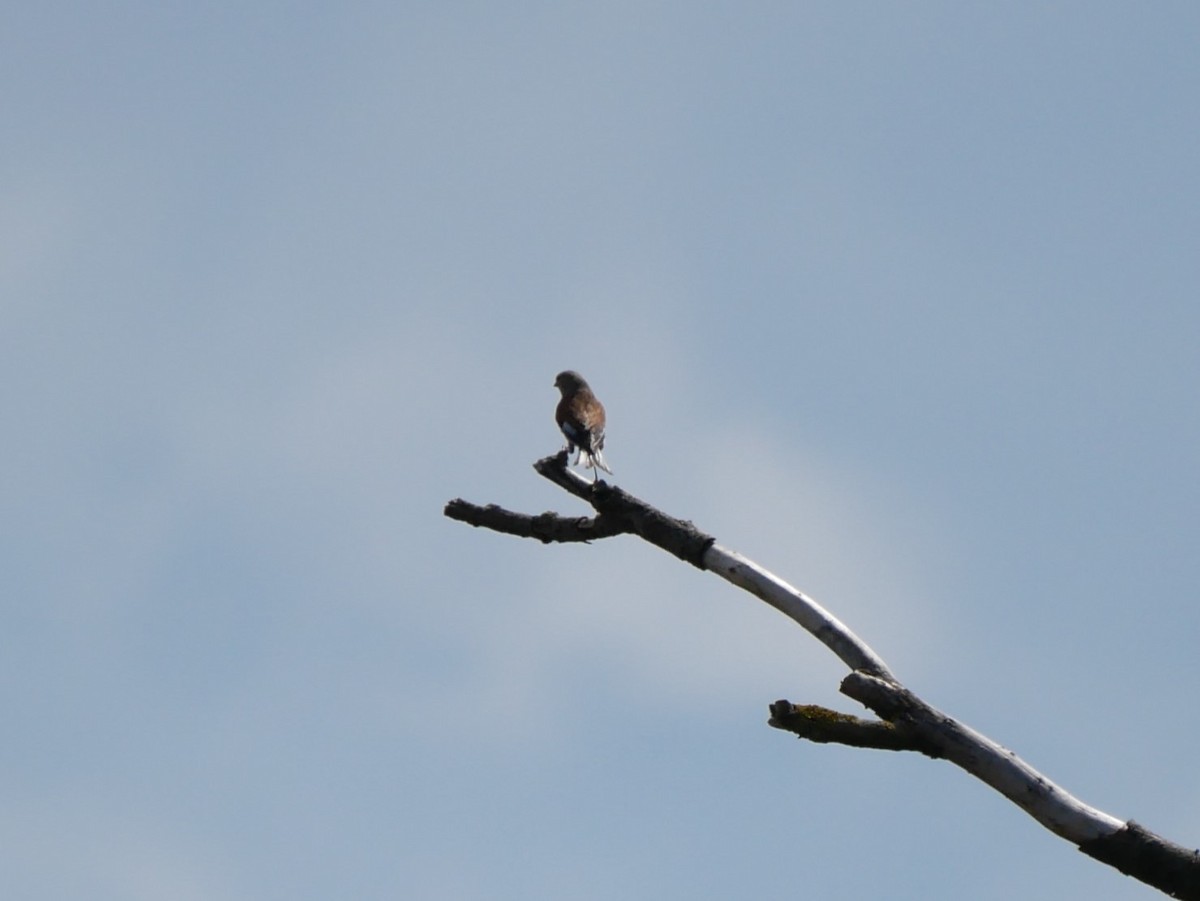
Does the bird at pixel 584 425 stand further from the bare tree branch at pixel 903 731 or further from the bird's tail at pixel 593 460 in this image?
the bare tree branch at pixel 903 731

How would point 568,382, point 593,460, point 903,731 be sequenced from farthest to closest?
point 568,382 → point 593,460 → point 903,731

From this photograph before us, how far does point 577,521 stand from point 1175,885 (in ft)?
10.7

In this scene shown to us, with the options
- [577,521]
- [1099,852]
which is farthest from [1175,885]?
[577,521]

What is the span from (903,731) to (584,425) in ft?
23.0

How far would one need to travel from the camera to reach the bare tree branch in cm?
493

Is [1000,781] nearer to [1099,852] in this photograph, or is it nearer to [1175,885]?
[1099,852]

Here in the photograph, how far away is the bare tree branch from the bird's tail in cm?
464

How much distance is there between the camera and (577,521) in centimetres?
704

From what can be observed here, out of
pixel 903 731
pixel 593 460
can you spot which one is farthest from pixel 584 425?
pixel 903 731

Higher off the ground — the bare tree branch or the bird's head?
the bird's head

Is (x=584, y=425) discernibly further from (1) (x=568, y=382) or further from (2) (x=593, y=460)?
A: (1) (x=568, y=382)

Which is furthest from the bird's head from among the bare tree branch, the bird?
the bare tree branch

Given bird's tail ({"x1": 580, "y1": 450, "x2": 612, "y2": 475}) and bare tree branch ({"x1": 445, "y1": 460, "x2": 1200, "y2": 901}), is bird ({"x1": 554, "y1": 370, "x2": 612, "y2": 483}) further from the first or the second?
bare tree branch ({"x1": 445, "y1": 460, "x2": 1200, "y2": 901})

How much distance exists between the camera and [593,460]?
11484 mm
